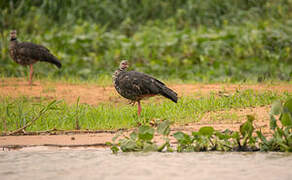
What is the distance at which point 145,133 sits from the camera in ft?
17.8

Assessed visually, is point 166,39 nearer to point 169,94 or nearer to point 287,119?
point 169,94

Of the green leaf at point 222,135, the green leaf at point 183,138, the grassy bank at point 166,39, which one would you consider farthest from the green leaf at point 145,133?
the grassy bank at point 166,39

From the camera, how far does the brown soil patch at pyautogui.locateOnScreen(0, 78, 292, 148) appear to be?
6036 millimetres

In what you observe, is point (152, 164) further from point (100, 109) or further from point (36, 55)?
point (36, 55)

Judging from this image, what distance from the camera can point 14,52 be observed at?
10.8 m

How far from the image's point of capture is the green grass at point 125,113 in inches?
267

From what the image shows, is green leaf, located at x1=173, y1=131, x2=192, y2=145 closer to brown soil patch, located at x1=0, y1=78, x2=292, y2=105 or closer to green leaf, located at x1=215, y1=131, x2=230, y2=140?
green leaf, located at x1=215, y1=131, x2=230, y2=140

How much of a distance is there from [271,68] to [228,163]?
6868 mm

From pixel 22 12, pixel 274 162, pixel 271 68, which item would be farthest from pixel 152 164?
pixel 22 12

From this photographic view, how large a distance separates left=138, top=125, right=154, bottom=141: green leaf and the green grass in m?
1.15

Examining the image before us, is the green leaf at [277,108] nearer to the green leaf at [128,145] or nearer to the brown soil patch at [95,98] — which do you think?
the brown soil patch at [95,98]

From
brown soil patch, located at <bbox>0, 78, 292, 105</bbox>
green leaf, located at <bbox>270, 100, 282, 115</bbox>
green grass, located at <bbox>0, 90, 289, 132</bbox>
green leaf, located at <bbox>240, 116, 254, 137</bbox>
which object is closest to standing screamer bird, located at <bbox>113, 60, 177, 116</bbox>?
green grass, located at <bbox>0, 90, 289, 132</bbox>

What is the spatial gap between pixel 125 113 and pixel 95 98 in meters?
1.62

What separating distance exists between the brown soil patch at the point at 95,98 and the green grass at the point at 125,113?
0.99ft
